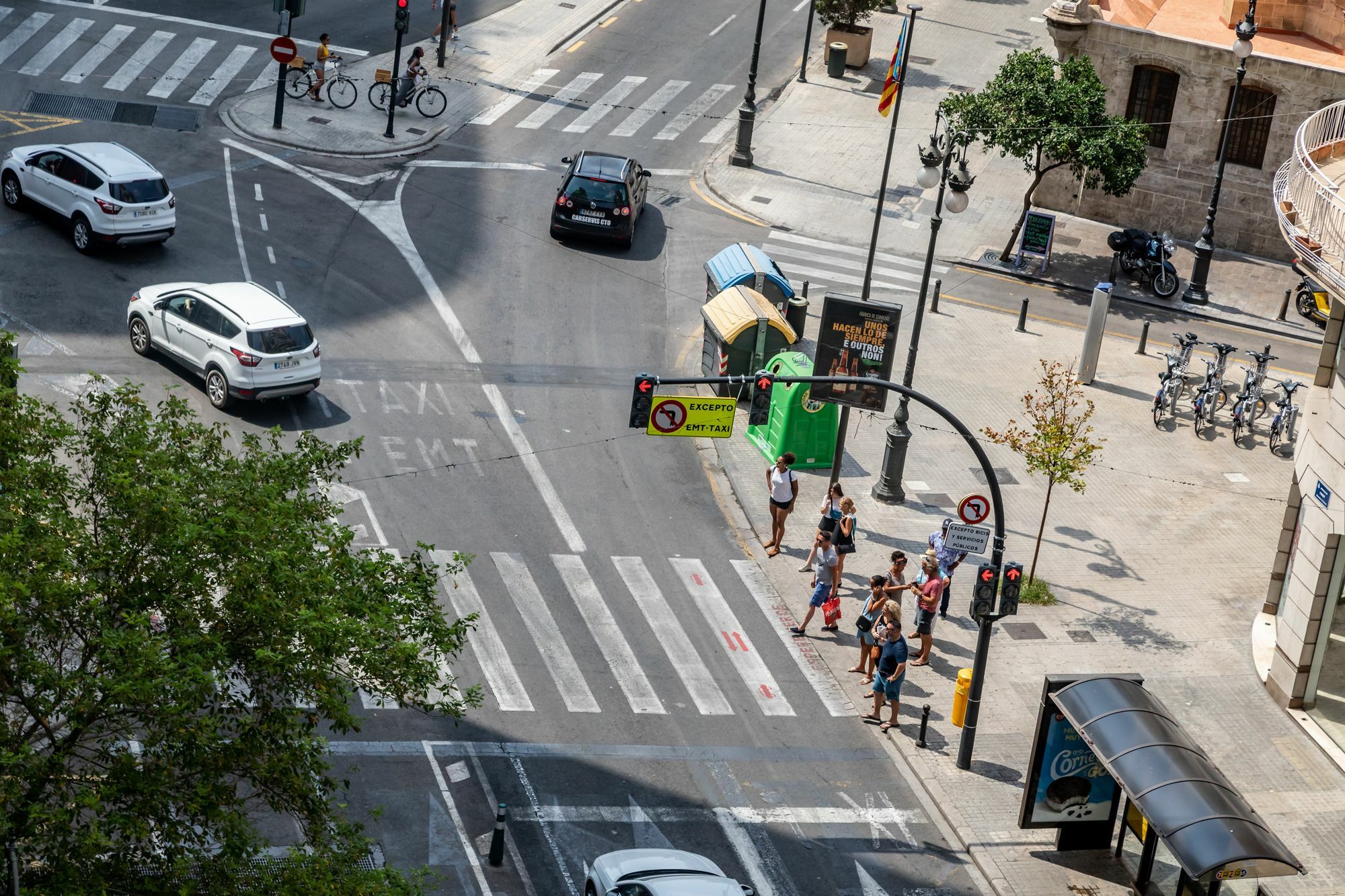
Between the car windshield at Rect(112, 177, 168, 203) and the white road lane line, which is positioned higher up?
the car windshield at Rect(112, 177, 168, 203)

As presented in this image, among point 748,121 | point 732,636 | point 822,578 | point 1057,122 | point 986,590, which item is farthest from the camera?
point 748,121

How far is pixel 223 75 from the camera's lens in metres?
43.7

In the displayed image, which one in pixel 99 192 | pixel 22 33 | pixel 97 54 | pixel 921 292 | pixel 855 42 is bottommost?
pixel 99 192

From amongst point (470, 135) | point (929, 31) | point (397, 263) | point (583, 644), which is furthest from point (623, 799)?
point (929, 31)

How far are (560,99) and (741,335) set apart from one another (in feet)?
57.2

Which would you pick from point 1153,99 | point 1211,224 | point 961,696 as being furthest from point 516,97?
point 961,696

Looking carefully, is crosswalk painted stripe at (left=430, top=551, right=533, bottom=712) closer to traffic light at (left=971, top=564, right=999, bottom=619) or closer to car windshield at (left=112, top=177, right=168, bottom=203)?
traffic light at (left=971, top=564, right=999, bottom=619)

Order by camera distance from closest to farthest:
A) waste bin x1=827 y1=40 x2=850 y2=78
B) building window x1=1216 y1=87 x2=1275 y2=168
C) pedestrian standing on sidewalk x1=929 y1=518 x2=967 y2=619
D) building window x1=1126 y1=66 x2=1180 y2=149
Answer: pedestrian standing on sidewalk x1=929 y1=518 x2=967 y2=619 < building window x1=1216 y1=87 x2=1275 y2=168 < building window x1=1126 y1=66 x2=1180 y2=149 < waste bin x1=827 y1=40 x2=850 y2=78

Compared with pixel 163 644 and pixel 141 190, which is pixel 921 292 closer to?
pixel 141 190

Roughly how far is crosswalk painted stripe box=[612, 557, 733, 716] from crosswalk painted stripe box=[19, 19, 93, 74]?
25.6m

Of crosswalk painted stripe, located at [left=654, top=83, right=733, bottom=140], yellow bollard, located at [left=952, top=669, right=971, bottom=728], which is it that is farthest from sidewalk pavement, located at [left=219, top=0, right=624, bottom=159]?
yellow bollard, located at [left=952, top=669, right=971, bottom=728]

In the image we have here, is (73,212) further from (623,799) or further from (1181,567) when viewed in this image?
(1181,567)

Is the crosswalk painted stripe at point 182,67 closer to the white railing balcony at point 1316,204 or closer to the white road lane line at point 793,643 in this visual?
the white road lane line at point 793,643

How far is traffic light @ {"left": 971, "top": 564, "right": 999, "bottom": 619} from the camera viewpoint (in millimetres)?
20812
